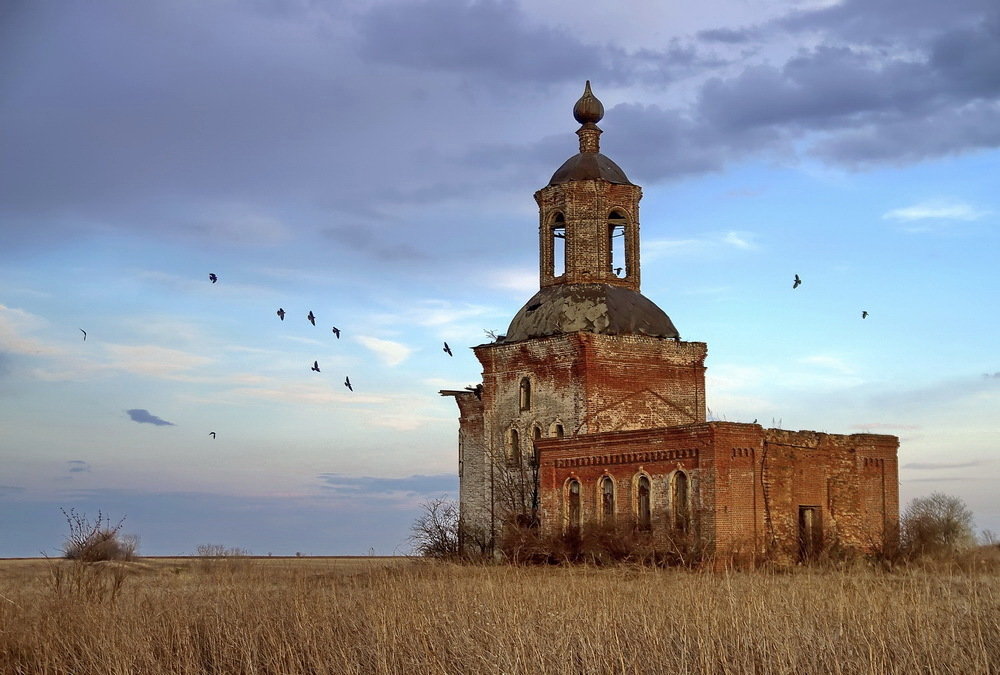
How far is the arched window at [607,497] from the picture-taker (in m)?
26.6

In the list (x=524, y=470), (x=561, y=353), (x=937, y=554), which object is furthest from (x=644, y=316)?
(x=937, y=554)

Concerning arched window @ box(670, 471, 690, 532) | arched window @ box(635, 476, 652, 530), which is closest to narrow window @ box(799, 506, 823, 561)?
arched window @ box(670, 471, 690, 532)

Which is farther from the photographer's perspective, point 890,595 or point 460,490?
point 460,490

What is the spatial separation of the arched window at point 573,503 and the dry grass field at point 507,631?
1273 cm

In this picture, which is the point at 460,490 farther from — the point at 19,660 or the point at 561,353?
the point at 19,660

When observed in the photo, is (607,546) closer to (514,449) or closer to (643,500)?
(643,500)

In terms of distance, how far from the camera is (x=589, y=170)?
31891 mm

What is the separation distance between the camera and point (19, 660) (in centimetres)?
1186

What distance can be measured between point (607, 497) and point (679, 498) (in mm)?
2180

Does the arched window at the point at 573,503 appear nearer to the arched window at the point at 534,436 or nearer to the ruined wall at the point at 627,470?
the ruined wall at the point at 627,470

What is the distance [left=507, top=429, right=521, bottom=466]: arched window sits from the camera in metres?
30.6

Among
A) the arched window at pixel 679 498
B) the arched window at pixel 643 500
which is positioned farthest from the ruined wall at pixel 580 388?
the arched window at pixel 679 498

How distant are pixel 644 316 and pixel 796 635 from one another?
20.9 m

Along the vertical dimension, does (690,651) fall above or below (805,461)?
below
